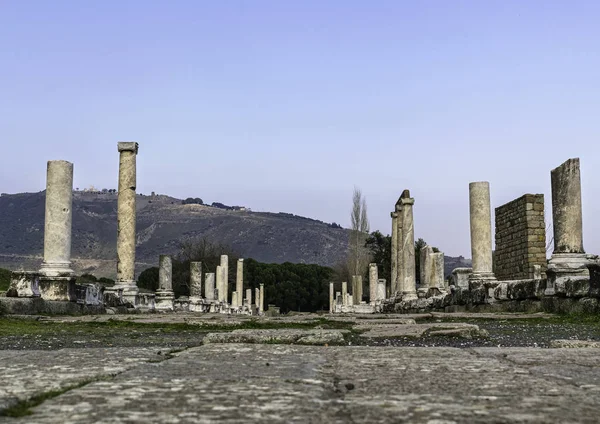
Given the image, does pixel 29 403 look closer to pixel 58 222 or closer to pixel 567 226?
pixel 567 226

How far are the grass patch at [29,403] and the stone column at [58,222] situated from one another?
513 inches

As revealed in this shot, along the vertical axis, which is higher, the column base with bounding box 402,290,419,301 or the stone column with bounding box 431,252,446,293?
the stone column with bounding box 431,252,446,293

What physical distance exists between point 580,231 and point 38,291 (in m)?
9.52

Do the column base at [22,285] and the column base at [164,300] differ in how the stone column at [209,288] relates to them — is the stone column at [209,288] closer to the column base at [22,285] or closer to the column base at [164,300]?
the column base at [164,300]

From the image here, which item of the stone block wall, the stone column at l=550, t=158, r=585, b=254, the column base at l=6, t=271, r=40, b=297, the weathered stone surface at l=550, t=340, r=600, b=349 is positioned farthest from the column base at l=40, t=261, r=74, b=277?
the stone block wall

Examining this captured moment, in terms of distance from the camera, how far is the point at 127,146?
19.9m

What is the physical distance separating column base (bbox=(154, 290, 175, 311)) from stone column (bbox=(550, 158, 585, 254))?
45.2ft

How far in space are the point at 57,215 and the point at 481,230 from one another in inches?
371

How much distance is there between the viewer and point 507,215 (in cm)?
2619

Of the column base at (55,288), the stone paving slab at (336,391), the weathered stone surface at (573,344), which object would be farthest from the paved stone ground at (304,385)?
the column base at (55,288)

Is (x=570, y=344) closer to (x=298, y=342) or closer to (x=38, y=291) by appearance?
(x=298, y=342)

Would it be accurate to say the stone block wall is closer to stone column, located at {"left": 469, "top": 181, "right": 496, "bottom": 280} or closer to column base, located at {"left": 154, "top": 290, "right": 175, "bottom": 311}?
stone column, located at {"left": 469, "top": 181, "right": 496, "bottom": 280}

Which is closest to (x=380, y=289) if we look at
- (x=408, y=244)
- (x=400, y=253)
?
(x=400, y=253)

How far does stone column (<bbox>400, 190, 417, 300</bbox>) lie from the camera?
84.7ft
